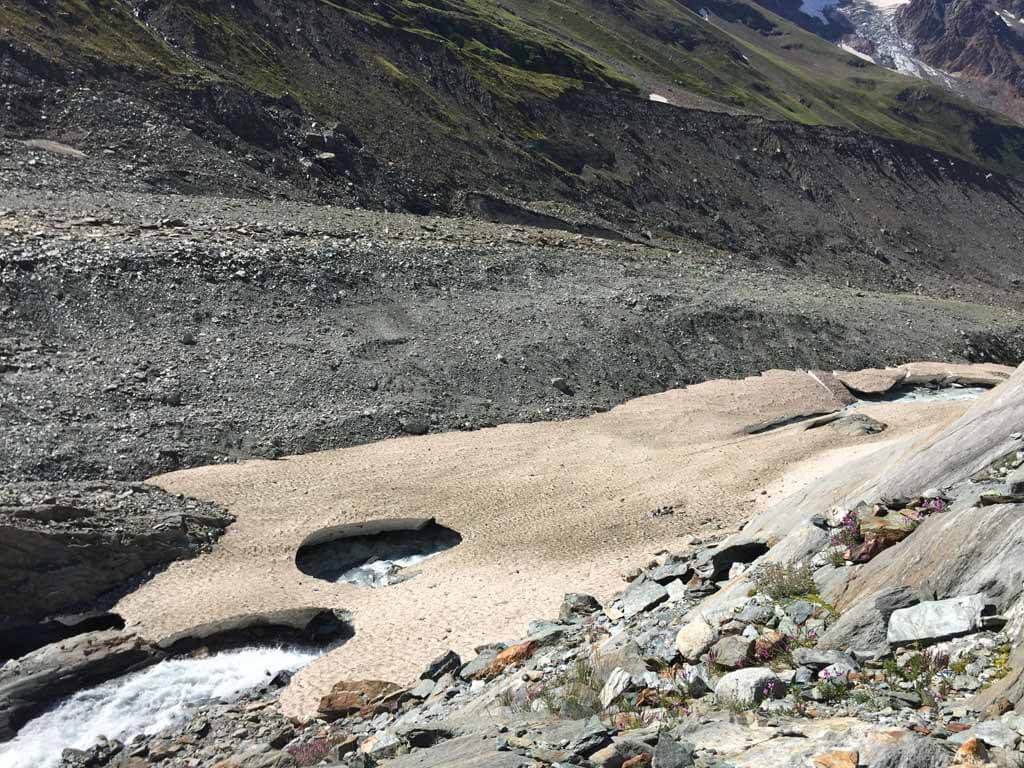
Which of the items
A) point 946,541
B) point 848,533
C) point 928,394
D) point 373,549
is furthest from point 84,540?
point 928,394

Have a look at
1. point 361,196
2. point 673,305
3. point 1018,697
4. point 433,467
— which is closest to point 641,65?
point 361,196

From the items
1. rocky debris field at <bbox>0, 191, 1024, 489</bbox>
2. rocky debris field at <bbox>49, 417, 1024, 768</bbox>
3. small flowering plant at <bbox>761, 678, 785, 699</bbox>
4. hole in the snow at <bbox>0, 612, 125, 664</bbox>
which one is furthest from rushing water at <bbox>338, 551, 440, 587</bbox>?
small flowering plant at <bbox>761, 678, 785, 699</bbox>

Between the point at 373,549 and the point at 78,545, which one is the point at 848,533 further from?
the point at 78,545

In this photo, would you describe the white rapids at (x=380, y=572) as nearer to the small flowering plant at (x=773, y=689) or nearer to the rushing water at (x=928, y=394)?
the small flowering plant at (x=773, y=689)

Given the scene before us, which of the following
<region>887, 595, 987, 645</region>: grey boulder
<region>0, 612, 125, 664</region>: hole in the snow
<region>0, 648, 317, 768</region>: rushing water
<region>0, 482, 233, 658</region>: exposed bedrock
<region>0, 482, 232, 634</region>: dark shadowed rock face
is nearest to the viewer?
<region>887, 595, 987, 645</region>: grey boulder

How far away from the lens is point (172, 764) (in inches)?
679

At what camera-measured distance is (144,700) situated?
20.2 meters

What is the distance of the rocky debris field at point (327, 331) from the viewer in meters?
33.6

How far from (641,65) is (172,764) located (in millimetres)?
119566

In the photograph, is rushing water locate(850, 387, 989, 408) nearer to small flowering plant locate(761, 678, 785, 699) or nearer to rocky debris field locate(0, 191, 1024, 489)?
rocky debris field locate(0, 191, 1024, 489)

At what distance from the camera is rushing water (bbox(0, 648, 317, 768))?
755 inches

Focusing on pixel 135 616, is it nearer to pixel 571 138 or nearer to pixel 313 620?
pixel 313 620

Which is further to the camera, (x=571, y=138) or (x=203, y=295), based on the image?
(x=571, y=138)

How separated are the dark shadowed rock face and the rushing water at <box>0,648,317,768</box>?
3691mm
